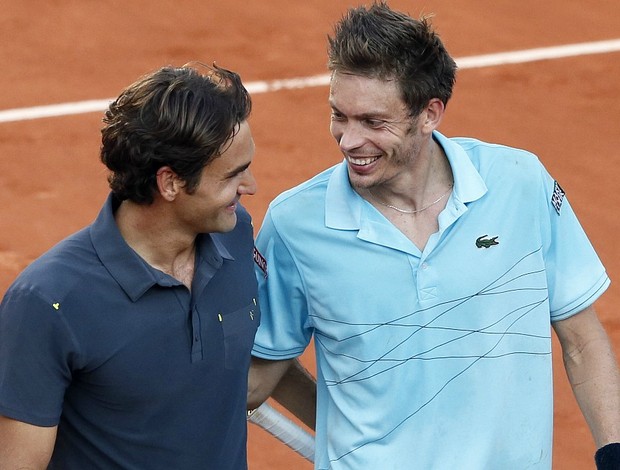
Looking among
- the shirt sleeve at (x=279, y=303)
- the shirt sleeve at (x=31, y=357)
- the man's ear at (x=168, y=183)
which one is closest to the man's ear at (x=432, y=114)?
the shirt sleeve at (x=279, y=303)

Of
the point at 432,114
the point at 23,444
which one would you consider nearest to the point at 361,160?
the point at 432,114

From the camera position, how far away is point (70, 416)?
12.6ft

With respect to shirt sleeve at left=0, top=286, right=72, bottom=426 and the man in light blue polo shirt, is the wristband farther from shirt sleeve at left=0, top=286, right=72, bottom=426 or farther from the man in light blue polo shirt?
shirt sleeve at left=0, top=286, right=72, bottom=426

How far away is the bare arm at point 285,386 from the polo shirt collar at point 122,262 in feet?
2.77

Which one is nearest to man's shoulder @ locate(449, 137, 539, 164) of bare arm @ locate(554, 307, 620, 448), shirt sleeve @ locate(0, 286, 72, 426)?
bare arm @ locate(554, 307, 620, 448)

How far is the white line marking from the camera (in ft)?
34.1

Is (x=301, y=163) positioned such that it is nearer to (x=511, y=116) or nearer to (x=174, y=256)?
(x=511, y=116)

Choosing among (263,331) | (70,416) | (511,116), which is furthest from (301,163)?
(70,416)

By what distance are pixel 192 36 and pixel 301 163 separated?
2.16 meters

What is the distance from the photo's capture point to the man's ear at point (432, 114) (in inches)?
172

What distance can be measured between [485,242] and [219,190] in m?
0.88

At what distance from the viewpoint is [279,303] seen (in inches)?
177

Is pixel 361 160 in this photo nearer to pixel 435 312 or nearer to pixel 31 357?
pixel 435 312

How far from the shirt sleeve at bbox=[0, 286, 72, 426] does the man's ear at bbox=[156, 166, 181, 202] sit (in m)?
0.48
